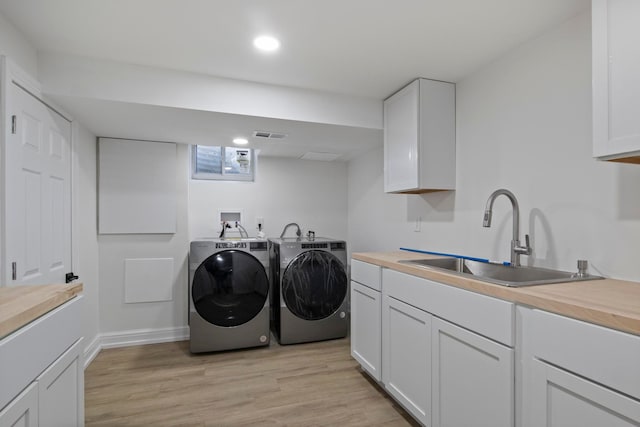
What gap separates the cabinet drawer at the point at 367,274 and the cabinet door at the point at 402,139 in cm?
63

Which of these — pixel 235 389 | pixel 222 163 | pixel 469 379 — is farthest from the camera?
pixel 222 163

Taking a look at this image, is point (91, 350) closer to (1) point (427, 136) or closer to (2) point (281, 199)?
(2) point (281, 199)

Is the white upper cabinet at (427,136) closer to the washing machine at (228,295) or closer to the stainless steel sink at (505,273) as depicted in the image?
the stainless steel sink at (505,273)

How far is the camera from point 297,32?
5.78 ft

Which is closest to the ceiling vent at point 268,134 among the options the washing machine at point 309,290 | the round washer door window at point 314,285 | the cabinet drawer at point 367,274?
the washing machine at point 309,290

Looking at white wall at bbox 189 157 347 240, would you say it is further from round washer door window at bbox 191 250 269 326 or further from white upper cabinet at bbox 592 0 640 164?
white upper cabinet at bbox 592 0 640 164

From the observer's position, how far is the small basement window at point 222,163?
11.5 ft

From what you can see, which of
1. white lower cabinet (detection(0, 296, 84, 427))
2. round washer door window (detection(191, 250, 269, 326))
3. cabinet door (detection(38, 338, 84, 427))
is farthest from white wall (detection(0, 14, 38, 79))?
round washer door window (detection(191, 250, 269, 326))

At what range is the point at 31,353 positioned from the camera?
0.92m

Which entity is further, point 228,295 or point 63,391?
point 228,295

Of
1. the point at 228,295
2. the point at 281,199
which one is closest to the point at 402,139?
the point at 281,199

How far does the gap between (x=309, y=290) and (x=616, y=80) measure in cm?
257

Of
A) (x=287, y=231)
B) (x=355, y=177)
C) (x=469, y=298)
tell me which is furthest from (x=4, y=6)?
(x=355, y=177)

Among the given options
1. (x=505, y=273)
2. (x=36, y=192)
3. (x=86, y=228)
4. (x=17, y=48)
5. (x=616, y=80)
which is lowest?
(x=505, y=273)
